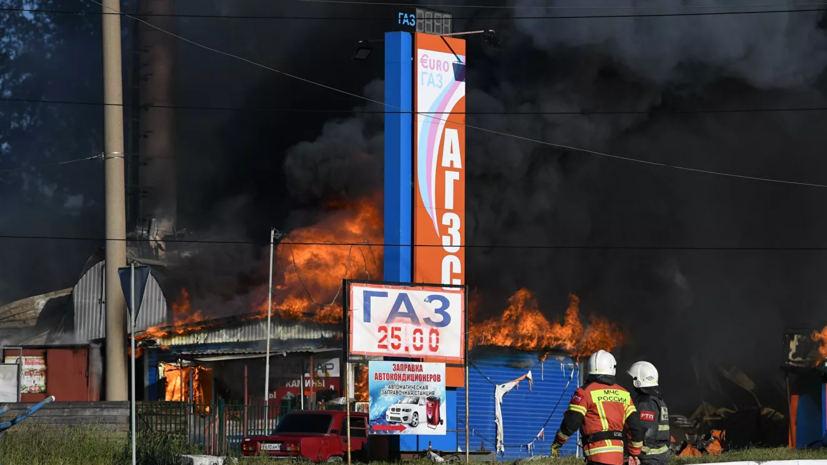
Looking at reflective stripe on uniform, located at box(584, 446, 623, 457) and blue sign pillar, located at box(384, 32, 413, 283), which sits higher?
blue sign pillar, located at box(384, 32, 413, 283)

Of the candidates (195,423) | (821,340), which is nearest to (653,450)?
(195,423)

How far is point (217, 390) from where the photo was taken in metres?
43.7

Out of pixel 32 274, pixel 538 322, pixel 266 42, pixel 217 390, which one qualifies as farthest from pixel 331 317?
pixel 32 274

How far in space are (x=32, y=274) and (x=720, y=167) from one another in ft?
146

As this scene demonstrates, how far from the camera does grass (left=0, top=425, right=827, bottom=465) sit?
1741cm

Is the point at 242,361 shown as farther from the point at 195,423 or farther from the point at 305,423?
the point at 305,423

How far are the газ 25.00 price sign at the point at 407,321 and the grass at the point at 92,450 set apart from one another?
2.37 m

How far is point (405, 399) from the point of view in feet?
64.0

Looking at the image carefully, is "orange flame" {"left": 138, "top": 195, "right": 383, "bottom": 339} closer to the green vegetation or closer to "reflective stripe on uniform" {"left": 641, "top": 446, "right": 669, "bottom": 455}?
the green vegetation

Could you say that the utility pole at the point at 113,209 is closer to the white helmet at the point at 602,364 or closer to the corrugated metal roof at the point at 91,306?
the corrugated metal roof at the point at 91,306

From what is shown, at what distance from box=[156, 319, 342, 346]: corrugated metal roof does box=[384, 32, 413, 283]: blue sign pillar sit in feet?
56.3

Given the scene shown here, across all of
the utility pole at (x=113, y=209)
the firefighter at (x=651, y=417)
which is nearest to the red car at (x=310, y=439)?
the firefighter at (x=651, y=417)

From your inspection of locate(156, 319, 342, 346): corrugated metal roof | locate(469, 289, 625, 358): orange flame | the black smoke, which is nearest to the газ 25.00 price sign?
locate(469, 289, 625, 358): orange flame

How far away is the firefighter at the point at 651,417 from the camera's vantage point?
11531 millimetres
